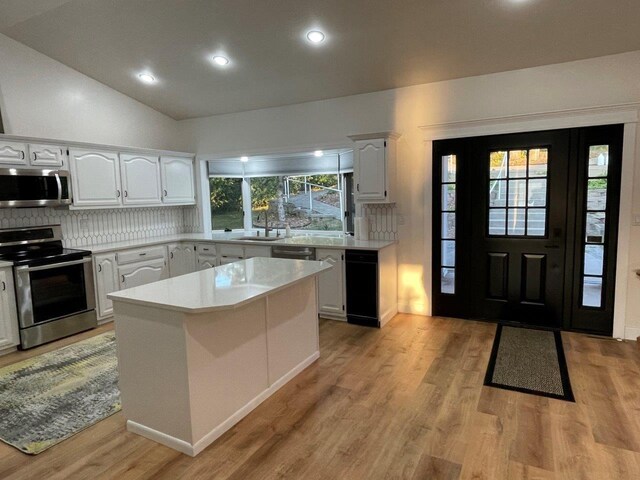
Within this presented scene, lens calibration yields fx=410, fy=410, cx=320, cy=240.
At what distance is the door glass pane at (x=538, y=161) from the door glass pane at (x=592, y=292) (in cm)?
113

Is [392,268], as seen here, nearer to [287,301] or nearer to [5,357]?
[287,301]

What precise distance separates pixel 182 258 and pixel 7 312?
2224 millimetres

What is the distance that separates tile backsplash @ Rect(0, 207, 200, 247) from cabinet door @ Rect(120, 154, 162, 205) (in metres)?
0.40

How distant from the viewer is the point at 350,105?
4918 mm

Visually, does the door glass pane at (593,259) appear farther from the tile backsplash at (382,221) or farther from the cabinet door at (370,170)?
the cabinet door at (370,170)

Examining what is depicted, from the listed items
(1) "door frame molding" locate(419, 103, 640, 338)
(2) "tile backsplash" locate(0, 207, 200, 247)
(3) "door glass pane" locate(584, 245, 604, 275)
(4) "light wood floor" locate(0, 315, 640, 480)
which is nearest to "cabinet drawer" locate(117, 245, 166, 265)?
(2) "tile backsplash" locate(0, 207, 200, 247)

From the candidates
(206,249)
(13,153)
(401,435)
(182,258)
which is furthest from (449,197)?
(13,153)

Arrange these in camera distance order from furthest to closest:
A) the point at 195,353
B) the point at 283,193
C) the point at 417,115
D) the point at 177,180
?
the point at 283,193 < the point at 177,180 < the point at 417,115 < the point at 195,353

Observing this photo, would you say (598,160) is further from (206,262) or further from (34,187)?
(34,187)

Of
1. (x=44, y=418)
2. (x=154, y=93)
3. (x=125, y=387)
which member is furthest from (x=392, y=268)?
(x=154, y=93)

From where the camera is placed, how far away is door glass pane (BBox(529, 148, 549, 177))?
13.3 feet

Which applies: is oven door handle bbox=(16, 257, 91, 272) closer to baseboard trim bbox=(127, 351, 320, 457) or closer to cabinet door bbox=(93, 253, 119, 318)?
cabinet door bbox=(93, 253, 119, 318)

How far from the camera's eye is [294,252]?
4.84 meters

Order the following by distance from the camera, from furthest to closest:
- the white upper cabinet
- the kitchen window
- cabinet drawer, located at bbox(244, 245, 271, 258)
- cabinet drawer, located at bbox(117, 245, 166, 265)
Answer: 1. the kitchen window
2. cabinet drawer, located at bbox(244, 245, 271, 258)
3. cabinet drawer, located at bbox(117, 245, 166, 265)
4. the white upper cabinet
